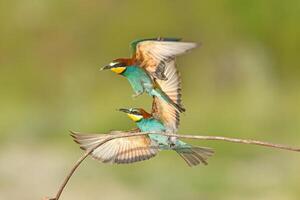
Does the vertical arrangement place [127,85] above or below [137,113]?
below

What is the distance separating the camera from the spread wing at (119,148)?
72cm

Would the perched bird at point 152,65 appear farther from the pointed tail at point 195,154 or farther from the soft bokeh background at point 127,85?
the soft bokeh background at point 127,85

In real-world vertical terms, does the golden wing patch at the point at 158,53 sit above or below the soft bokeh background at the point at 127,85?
above

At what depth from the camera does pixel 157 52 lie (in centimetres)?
72

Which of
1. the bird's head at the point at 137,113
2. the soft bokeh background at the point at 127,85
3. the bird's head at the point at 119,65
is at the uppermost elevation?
the bird's head at the point at 119,65

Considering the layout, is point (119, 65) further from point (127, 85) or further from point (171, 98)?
point (127, 85)

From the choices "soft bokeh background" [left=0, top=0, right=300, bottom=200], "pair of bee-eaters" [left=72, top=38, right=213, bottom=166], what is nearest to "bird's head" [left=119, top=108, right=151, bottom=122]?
"pair of bee-eaters" [left=72, top=38, right=213, bottom=166]

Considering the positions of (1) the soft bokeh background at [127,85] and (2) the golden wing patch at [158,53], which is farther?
(1) the soft bokeh background at [127,85]

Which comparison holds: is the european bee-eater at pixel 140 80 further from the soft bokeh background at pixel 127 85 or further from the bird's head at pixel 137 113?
the soft bokeh background at pixel 127 85

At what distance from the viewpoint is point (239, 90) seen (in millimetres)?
4363

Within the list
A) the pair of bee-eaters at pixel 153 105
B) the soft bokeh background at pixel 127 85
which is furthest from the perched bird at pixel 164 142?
the soft bokeh background at pixel 127 85

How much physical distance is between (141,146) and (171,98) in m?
0.04

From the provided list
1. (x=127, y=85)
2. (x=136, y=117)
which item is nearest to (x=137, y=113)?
(x=136, y=117)

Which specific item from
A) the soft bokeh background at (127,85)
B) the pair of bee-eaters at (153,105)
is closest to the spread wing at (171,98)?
the pair of bee-eaters at (153,105)
